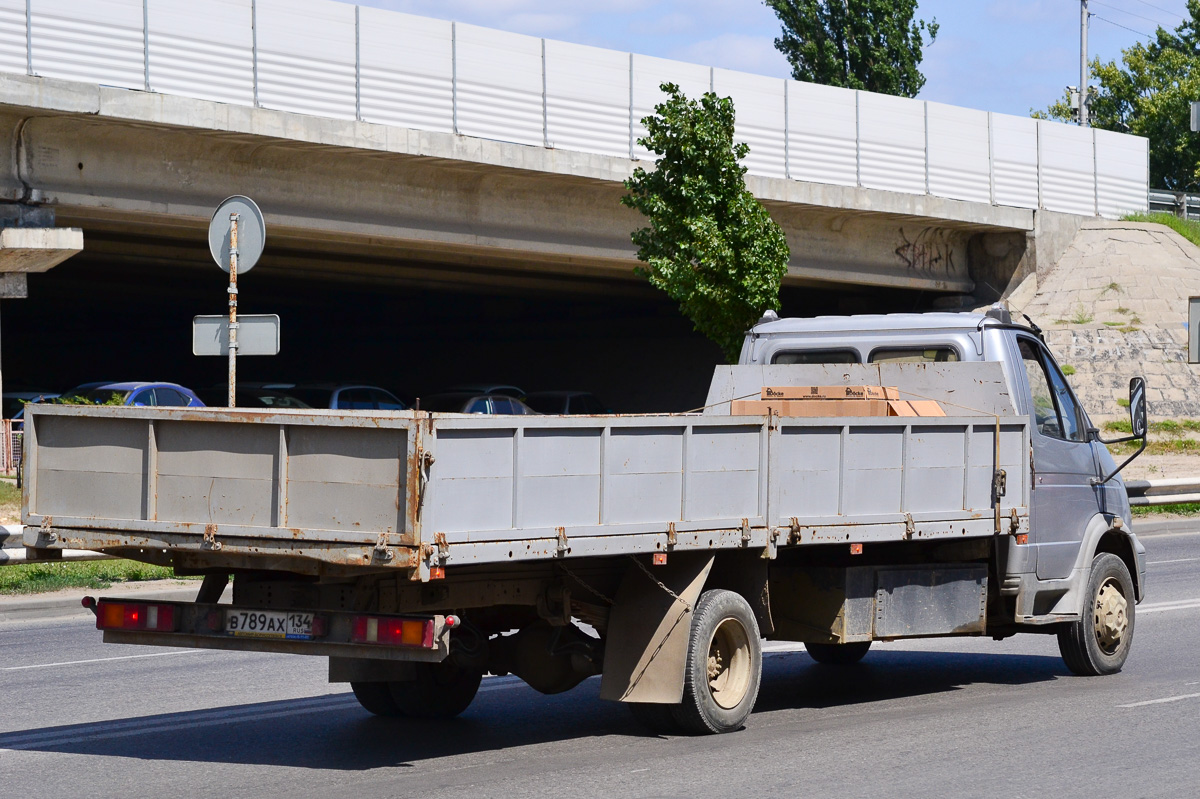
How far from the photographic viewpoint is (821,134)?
2938cm

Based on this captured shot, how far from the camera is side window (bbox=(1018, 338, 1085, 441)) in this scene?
Answer: 30.6 ft

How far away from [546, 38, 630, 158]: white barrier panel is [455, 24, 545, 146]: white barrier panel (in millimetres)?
344

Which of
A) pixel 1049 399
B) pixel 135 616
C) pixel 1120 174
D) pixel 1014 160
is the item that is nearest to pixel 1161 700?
pixel 1049 399

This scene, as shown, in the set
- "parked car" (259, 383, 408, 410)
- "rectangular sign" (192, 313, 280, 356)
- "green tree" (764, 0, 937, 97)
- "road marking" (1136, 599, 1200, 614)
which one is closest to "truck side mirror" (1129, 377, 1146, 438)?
"road marking" (1136, 599, 1200, 614)

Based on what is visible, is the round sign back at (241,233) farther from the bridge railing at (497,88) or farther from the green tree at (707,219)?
the green tree at (707,219)

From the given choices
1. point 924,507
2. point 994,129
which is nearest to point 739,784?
point 924,507

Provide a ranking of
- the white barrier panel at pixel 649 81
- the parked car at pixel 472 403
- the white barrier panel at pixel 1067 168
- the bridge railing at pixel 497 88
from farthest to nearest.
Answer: the white barrier panel at pixel 1067 168
the parked car at pixel 472 403
the white barrier panel at pixel 649 81
the bridge railing at pixel 497 88

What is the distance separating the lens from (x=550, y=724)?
26.3 ft

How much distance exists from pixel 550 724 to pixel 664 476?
6.23 ft

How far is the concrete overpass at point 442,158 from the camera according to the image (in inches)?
795

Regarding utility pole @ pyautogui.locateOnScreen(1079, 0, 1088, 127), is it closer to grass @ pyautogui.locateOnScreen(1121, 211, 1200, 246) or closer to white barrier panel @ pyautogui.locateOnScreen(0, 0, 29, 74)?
grass @ pyautogui.locateOnScreen(1121, 211, 1200, 246)

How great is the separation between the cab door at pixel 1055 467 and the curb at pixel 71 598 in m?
7.23

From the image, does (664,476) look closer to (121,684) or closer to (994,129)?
(121,684)

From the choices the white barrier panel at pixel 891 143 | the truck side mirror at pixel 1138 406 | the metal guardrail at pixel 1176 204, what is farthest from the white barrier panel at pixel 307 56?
the metal guardrail at pixel 1176 204
